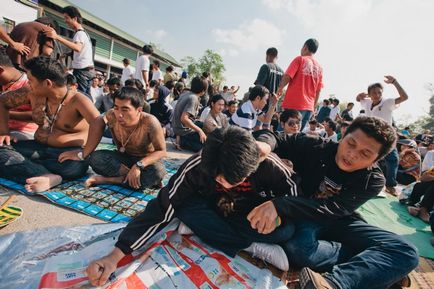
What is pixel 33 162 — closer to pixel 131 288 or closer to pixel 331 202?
pixel 131 288

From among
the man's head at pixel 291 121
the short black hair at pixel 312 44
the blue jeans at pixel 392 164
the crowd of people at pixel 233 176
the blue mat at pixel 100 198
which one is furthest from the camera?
the blue jeans at pixel 392 164

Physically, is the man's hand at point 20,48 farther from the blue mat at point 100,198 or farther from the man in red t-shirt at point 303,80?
the man in red t-shirt at point 303,80

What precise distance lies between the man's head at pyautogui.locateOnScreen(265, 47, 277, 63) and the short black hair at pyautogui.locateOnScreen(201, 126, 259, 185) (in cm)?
429

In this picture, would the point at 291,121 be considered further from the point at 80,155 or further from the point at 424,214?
→ the point at 80,155

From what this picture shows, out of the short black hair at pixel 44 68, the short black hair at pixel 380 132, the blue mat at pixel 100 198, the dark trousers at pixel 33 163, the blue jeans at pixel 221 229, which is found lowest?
the blue mat at pixel 100 198

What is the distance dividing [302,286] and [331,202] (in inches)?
23.6

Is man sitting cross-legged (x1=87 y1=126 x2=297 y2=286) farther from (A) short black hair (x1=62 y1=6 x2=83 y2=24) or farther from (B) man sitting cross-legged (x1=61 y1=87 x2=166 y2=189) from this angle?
(A) short black hair (x1=62 y1=6 x2=83 y2=24)

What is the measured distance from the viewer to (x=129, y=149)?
282cm

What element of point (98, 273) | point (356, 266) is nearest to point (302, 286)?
point (356, 266)

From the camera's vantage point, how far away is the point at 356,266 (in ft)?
4.92

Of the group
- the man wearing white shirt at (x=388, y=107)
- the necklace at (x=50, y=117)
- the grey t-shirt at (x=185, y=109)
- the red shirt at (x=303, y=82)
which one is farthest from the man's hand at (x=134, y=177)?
the man wearing white shirt at (x=388, y=107)

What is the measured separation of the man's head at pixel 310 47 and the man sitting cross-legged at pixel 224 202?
3229 millimetres

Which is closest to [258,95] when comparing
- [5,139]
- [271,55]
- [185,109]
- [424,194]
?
[271,55]

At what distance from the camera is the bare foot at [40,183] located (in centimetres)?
224
